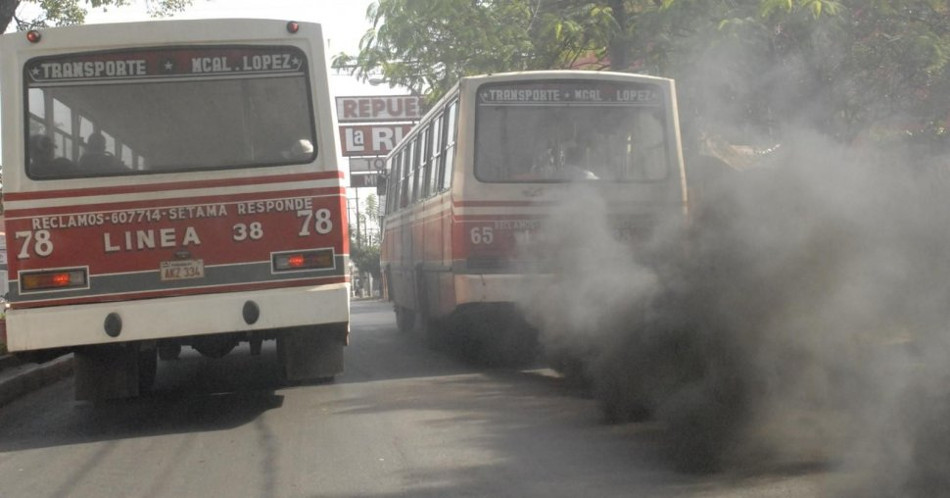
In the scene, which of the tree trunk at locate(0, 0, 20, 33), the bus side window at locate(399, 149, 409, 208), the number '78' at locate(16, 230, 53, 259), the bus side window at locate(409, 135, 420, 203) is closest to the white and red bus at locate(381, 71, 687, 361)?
the bus side window at locate(409, 135, 420, 203)

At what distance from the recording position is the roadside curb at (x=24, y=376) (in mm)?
11007

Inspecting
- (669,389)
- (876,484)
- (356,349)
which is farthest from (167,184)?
(356,349)

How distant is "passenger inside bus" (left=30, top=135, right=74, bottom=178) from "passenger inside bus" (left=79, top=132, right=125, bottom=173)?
11 cm

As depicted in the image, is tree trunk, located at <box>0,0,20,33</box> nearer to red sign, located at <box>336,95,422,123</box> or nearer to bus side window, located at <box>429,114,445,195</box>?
bus side window, located at <box>429,114,445,195</box>

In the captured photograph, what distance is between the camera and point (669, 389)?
23.8ft

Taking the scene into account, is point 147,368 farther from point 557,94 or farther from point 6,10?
point 6,10

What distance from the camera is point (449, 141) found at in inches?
487

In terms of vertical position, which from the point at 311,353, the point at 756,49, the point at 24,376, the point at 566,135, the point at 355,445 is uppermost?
the point at 756,49

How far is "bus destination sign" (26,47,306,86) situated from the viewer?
868 cm

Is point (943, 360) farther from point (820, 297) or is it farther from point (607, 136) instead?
point (607, 136)

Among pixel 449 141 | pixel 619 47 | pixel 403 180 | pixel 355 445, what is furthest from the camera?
pixel 403 180

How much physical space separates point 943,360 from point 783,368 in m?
1.04

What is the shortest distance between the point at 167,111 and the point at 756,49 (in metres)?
7.53

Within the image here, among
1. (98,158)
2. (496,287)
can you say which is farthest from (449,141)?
(98,158)
